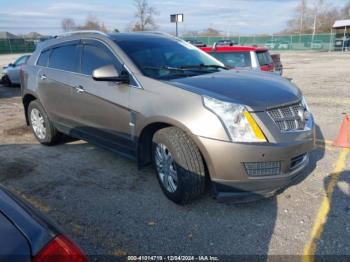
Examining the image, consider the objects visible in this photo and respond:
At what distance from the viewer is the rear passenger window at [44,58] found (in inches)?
212

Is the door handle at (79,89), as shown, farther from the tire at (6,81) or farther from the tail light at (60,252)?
the tire at (6,81)

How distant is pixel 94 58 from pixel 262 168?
2.69m

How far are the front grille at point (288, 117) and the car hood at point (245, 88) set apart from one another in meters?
0.06

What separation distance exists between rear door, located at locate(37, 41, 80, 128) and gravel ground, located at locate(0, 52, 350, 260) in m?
0.73

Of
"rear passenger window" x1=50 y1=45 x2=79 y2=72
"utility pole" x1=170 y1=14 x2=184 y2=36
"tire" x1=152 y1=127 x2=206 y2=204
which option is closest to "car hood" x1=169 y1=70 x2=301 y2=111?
"tire" x1=152 y1=127 x2=206 y2=204

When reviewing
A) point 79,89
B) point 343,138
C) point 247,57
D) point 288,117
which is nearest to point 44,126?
point 79,89

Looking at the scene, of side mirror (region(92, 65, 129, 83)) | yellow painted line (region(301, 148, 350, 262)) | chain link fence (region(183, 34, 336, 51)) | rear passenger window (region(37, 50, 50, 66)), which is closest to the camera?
yellow painted line (region(301, 148, 350, 262))

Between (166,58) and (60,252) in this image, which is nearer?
(60,252)

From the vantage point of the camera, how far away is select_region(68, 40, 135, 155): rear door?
151 inches

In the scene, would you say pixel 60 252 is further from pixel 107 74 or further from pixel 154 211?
pixel 107 74

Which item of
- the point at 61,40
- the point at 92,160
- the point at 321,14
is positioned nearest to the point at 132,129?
the point at 92,160

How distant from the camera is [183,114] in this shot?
3.13 metres

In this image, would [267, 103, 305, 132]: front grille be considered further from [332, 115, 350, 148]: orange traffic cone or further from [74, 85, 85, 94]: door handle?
[74, 85, 85, 94]: door handle

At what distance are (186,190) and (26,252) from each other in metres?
2.04
